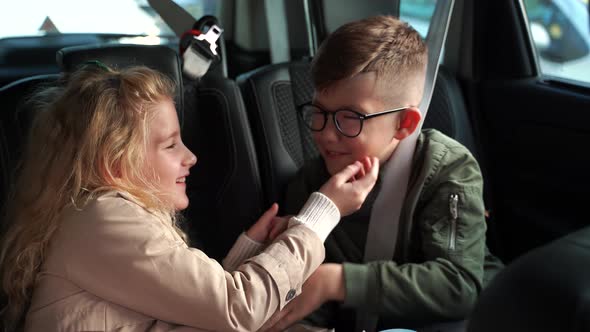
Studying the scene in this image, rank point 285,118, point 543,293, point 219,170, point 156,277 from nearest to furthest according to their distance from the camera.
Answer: point 543,293 < point 156,277 < point 219,170 < point 285,118

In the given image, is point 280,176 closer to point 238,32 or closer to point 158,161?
point 158,161

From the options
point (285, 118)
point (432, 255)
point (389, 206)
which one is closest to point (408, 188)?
point (389, 206)

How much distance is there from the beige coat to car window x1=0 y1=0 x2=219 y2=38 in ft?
4.77

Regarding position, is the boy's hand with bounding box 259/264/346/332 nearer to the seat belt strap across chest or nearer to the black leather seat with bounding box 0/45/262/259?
the seat belt strap across chest

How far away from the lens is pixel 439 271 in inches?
55.7

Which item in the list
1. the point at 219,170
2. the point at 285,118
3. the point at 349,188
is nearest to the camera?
the point at 349,188

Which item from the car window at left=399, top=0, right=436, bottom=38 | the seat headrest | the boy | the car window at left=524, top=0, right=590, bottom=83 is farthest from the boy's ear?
the car window at left=399, top=0, right=436, bottom=38

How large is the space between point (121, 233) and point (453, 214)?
2.48 ft

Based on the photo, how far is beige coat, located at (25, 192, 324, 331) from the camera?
3.76 feet

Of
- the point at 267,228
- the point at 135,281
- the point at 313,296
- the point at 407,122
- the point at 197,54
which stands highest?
the point at 197,54

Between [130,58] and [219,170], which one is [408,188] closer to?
[219,170]

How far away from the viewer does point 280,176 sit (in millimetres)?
1885

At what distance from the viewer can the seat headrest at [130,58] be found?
1.57m

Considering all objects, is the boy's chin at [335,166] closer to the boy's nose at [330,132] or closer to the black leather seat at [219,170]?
the boy's nose at [330,132]
